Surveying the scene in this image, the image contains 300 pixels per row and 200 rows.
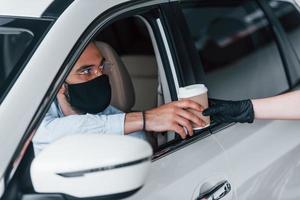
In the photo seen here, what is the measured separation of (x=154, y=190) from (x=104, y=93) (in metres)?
0.48

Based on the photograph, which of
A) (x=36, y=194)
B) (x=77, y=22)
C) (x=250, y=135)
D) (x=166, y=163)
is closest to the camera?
(x=36, y=194)

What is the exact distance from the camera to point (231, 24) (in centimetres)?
365

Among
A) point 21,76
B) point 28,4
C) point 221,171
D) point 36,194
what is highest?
point 28,4

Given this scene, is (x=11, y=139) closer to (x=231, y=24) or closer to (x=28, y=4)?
(x=28, y=4)

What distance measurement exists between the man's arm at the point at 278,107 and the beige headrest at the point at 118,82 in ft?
1.76

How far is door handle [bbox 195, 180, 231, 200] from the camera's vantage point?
2213mm

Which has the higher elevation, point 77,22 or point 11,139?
point 77,22

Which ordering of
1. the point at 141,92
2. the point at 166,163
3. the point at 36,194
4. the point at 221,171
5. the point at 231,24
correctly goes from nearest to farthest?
1. the point at 36,194
2. the point at 166,163
3. the point at 221,171
4. the point at 141,92
5. the point at 231,24

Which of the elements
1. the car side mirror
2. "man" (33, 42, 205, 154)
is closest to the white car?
the car side mirror

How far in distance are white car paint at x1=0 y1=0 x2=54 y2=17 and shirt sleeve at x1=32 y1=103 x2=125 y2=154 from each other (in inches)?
14.1

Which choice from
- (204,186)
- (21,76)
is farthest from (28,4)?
(204,186)

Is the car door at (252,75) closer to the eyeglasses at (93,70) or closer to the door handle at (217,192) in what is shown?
the door handle at (217,192)

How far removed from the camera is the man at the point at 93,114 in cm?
223

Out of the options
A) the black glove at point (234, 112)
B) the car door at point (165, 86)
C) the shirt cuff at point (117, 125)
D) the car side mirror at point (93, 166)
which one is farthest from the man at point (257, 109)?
the car side mirror at point (93, 166)
